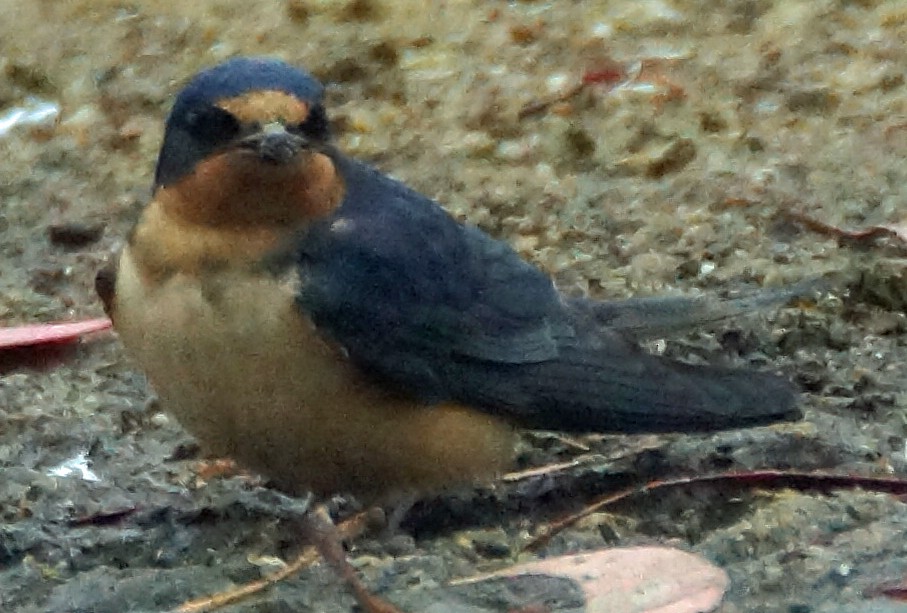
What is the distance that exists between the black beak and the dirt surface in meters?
0.60

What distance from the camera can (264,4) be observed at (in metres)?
4.79

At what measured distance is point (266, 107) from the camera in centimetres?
261

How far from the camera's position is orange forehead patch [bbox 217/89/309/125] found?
8.55 ft

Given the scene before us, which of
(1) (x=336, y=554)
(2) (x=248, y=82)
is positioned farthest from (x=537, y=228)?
(1) (x=336, y=554)

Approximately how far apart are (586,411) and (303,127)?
63cm

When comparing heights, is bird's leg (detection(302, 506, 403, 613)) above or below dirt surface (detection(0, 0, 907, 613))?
above

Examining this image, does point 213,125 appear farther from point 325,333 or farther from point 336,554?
point 336,554

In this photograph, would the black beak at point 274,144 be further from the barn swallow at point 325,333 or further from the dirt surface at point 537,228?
the dirt surface at point 537,228

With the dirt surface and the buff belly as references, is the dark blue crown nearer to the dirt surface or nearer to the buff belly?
the buff belly

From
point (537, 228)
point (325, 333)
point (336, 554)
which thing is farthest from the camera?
point (537, 228)

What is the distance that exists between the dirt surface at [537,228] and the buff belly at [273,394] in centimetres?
13

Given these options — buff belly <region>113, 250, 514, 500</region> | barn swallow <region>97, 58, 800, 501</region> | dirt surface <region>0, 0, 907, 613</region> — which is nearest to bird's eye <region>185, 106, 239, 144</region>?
barn swallow <region>97, 58, 800, 501</region>

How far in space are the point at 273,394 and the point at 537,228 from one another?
1281 mm

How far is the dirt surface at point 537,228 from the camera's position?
255 cm
